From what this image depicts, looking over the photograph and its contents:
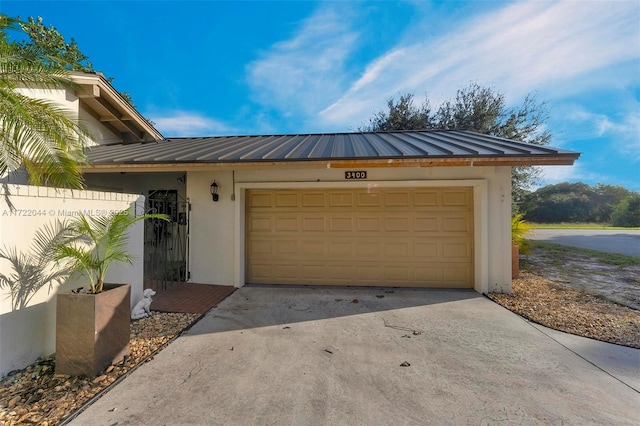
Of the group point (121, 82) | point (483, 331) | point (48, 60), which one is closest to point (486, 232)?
point (483, 331)

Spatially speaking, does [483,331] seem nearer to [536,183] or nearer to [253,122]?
[536,183]

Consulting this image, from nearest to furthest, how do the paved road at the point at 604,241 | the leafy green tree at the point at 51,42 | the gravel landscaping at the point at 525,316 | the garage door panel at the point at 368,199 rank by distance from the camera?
the gravel landscaping at the point at 525,316, the garage door panel at the point at 368,199, the paved road at the point at 604,241, the leafy green tree at the point at 51,42

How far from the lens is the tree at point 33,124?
11.6 ft

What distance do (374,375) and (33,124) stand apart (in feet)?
18.3

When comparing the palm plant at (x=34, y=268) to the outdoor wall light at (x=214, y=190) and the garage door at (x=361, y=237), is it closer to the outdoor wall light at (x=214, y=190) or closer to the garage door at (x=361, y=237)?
the outdoor wall light at (x=214, y=190)

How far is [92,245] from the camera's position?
3.89 metres

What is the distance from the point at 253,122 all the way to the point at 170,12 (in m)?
7.35

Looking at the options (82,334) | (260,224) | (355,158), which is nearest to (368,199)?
(355,158)

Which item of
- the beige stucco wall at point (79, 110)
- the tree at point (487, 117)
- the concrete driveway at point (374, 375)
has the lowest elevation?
the concrete driveway at point (374, 375)

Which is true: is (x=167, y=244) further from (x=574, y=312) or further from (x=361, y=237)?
(x=574, y=312)

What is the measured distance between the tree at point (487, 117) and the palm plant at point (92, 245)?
47.4 ft

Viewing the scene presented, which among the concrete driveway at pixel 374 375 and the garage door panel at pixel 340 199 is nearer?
the concrete driveway at pixel 374 375

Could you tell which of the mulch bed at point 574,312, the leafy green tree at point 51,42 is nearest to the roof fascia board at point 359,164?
the mulch bed at point 574,312

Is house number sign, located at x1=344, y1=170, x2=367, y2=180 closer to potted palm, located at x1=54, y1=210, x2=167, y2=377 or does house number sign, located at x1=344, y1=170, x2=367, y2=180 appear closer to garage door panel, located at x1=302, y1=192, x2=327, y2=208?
garage door panel, located at x1=302, y1=192, x2=327, y2=208
